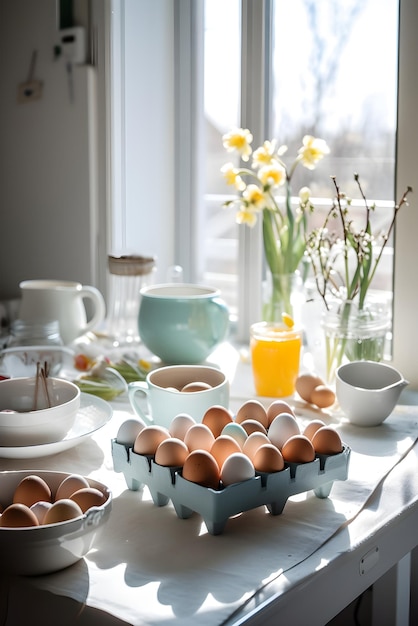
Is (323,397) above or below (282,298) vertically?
below

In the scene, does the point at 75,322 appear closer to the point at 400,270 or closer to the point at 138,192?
the point at 138,192

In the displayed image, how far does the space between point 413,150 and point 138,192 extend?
745 millimetres

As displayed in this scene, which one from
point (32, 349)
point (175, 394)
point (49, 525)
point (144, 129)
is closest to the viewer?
point (49, 525)

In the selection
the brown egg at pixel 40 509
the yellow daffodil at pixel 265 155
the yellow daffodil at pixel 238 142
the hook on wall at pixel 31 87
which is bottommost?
the brown egg at pixel 40 509

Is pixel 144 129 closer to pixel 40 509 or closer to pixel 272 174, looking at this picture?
pixel 272 174

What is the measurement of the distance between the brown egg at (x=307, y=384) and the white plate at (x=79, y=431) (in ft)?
0.99

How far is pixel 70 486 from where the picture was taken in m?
0.77

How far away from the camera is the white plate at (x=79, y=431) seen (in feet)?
3.11

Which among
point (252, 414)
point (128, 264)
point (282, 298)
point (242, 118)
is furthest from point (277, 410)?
point (242, 118)

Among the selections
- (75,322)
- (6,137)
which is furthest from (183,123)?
(75,322)

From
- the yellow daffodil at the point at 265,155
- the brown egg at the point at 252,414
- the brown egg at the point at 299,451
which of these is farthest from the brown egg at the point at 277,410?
the yellow daffodil at the point at 265,155

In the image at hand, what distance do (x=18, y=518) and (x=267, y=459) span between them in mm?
260

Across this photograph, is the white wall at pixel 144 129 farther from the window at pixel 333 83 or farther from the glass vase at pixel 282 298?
the glass vase at pixel 282 298

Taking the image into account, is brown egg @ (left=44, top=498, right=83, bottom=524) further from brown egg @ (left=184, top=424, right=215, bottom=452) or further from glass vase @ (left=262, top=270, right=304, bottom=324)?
glass vase @ (left=262, top=270, right=304, bottom=324)
